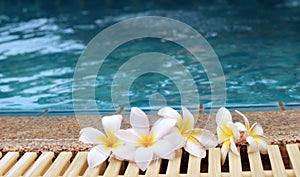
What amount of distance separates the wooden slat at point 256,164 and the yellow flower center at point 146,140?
A: 381 mm

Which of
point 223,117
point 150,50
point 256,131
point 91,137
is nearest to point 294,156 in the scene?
point 256,131

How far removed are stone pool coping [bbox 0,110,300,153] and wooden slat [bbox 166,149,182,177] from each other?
33cm

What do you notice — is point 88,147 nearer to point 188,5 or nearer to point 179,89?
point 179,89

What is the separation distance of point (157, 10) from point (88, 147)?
21.2ft

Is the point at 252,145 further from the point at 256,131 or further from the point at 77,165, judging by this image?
the point at 77,165

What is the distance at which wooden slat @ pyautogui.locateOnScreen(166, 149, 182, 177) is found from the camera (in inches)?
65.4

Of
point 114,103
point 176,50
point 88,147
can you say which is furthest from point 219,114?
point 176,50

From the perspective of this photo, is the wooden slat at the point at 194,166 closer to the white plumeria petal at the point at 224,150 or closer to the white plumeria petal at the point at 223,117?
the white plumeria petal at the point at 224,150

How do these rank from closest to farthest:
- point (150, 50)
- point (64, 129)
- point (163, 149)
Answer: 1. point (163, 149)
2. point (64, 129)
3. point (150, 50)

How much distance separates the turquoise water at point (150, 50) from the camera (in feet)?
12.0

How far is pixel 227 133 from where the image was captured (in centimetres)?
190

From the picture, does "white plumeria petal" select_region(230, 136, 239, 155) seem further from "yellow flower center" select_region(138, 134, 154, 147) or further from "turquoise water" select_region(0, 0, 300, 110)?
"turquoise water" select_region(0, 0, 300, 110)

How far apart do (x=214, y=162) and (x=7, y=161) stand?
2.62 ft

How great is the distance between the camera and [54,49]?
5566 mm
